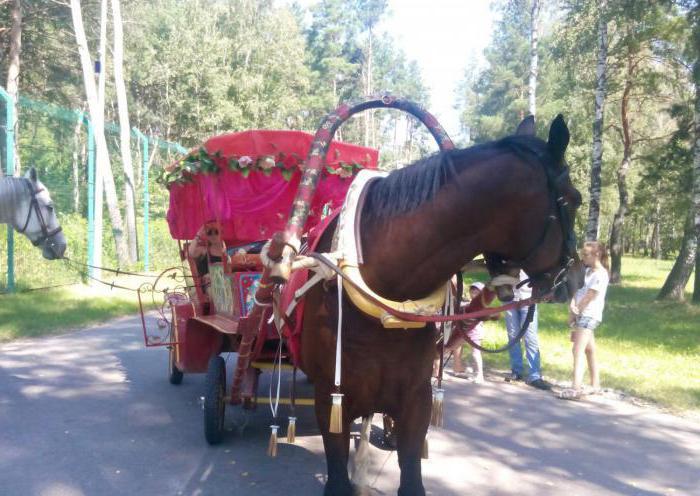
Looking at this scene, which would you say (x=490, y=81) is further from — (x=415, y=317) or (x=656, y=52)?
(x=415, y=317)

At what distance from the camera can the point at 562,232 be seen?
8.02 feet

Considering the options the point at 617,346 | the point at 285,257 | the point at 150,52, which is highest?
the point at 150,52

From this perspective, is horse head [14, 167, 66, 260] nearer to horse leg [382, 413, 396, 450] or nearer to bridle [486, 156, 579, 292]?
horse leg [382, 413, 396, 450]

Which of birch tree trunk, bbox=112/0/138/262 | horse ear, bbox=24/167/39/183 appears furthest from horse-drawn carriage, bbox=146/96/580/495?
birch tree trunk, bbox=112/0/138/262

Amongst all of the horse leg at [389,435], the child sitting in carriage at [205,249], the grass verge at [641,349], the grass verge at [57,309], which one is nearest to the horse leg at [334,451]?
the horse leg at [389,435]

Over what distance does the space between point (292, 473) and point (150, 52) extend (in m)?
28.8

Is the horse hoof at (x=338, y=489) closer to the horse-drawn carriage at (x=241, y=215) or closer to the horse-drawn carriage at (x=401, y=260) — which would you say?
the horse-drawn carriage at (x=401, y=260)

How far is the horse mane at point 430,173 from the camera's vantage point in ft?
8.20

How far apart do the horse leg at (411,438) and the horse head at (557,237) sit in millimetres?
836

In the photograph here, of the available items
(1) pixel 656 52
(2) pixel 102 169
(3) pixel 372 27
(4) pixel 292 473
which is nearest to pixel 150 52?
(2) pixel 102 169

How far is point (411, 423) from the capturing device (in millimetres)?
2953

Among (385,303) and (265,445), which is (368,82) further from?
(385,303)

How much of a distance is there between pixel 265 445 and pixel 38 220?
156 inches

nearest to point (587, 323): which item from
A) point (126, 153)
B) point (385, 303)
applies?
point (385, 303)
